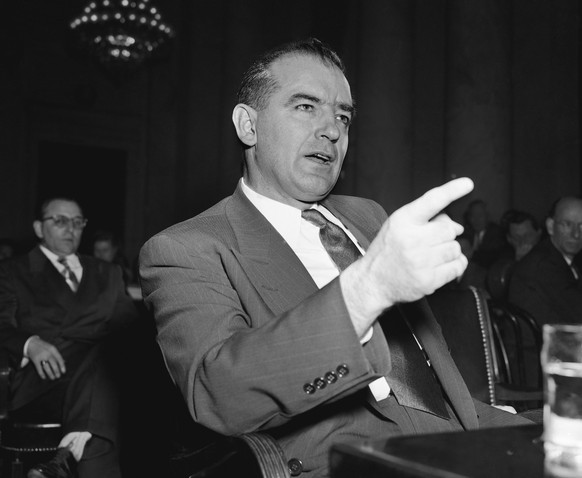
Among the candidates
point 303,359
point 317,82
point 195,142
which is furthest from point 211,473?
point 195,142

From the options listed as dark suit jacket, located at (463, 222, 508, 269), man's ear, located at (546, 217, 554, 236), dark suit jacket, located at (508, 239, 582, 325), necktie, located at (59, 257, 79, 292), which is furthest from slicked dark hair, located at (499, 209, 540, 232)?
necktie, located at (59, 257, 79, 292)

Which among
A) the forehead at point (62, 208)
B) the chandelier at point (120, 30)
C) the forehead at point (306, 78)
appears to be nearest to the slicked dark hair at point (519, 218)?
the forehead at point (62, 208)

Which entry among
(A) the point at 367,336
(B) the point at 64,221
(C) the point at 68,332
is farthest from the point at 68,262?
(A) the point at 367,336

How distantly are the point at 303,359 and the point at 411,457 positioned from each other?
417 millimetres

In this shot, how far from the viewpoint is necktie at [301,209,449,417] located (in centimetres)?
166

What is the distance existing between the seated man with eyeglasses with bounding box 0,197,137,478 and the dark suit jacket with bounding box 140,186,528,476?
1.18 metres

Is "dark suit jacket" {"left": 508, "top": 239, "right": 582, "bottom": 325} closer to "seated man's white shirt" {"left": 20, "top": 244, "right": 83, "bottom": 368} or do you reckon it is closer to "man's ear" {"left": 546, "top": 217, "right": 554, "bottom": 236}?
"man's ear" {"left": 546, "top": 217, "right": 554, "bottom": 236}

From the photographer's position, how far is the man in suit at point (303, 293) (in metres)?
1.19

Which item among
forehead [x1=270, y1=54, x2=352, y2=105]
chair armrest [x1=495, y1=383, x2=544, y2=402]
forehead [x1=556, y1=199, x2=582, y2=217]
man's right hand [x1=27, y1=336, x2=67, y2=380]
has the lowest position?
chair armrest [x1=495, y1=383, x2=544, y2=402]

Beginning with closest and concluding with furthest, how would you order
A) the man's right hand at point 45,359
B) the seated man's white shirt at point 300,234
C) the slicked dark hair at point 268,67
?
1. the seated man's white shirt at point 300,234
2. the slicked dark hair at point 268,67
3. the man's right hand at point 45,359

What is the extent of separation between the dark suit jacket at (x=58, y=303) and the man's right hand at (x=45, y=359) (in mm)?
275

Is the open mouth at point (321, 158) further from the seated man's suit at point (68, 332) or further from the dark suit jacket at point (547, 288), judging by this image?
the dark suit jacket at point (547, 288)

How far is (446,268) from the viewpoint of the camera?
1.13m

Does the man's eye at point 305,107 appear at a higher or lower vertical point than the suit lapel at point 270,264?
higher
